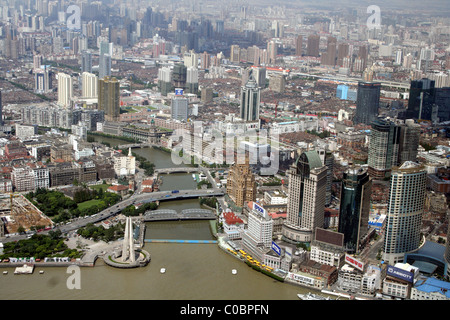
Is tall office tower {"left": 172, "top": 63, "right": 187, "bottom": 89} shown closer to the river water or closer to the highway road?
the highway road

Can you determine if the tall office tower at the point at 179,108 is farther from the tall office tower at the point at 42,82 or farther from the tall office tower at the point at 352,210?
the tall office tower at the point at 352,210

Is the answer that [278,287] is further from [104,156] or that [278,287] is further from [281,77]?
[281,77]

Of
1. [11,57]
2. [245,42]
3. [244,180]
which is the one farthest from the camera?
[245,42]

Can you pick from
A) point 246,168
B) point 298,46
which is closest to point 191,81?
point 298,46

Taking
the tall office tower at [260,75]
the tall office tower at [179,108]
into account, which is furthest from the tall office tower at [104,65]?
the tall office tower at [179,108]

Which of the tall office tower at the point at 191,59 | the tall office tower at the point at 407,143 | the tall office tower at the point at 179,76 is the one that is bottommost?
the tall office tower at the point at 407,143

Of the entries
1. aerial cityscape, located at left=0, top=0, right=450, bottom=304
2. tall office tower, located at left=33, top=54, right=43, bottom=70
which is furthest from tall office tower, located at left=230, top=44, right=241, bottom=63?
tall office tower, located at left=33, top=54, right=43, bottom=70

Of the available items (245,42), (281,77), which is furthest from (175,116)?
(245,42)
